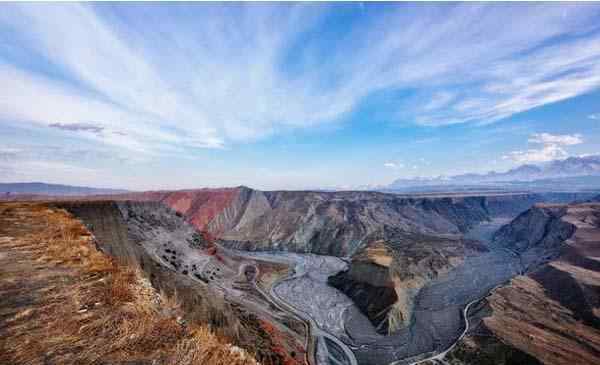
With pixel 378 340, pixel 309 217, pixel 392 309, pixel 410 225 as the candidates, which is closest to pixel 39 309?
pixel 378 340

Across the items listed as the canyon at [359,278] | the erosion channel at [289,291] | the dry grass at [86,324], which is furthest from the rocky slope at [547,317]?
the dry grass at [86,324]

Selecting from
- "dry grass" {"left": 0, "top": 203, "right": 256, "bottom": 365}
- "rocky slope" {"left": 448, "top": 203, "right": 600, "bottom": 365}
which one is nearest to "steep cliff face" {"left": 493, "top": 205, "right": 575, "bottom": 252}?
"rocky slope" {"left": 448, "top": 203, "right": 600, "bottom": 365}

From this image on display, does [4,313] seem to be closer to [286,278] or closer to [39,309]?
[39,309]

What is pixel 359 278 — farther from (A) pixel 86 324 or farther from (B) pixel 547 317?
(A) pixel 86 324

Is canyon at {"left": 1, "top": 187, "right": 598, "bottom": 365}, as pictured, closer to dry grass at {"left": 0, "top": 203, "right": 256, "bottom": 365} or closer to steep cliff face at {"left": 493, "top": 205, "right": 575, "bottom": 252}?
steep cliff face at {"left": 493, "top": 205, "right": 575, "bottom": 252}

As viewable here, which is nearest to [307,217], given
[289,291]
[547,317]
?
[289,291]

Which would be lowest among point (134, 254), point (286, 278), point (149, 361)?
point (286, 278)

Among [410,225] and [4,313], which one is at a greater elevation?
[4,313]

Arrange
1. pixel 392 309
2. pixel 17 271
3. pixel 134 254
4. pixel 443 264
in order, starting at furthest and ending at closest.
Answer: pixel 443 264 → pixel 392 309 → pixel 134 254 → pixel 17 271
